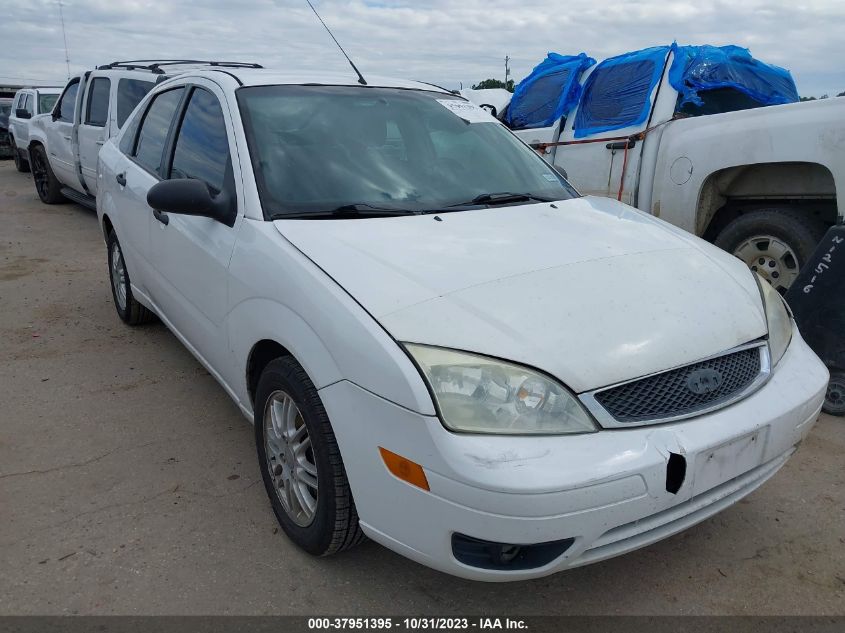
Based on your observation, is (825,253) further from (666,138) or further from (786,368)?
(666,138)

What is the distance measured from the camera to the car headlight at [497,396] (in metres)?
1.98

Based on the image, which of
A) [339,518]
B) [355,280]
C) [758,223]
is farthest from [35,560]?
[758,223]

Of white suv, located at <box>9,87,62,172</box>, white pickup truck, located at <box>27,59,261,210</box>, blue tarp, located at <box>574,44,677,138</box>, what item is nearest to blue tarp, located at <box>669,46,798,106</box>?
blue tarp, located at <box>574,44,677,138</box>

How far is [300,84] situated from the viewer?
3.41 metres

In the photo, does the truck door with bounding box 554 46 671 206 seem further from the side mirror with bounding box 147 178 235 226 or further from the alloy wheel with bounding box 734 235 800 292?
the side mirror with bounding box 147 178 235 226

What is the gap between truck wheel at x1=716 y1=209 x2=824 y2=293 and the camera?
4605 mm

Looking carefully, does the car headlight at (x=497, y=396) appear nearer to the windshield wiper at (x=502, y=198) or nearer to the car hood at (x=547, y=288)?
the car hood at (x=547, y=288)

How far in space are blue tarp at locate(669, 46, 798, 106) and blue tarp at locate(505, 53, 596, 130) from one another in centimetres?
93

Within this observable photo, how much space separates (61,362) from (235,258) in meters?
2.35

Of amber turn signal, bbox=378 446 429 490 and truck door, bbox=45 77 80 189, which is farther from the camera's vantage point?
truck door, bbox=45 77 80 189

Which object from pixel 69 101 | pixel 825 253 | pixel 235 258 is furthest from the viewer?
pixel 69 101

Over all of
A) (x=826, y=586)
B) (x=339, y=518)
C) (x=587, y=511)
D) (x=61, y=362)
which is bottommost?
(x=61, y=362)

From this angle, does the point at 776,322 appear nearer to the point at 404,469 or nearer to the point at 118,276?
the point at 404,469

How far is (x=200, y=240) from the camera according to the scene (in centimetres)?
317
